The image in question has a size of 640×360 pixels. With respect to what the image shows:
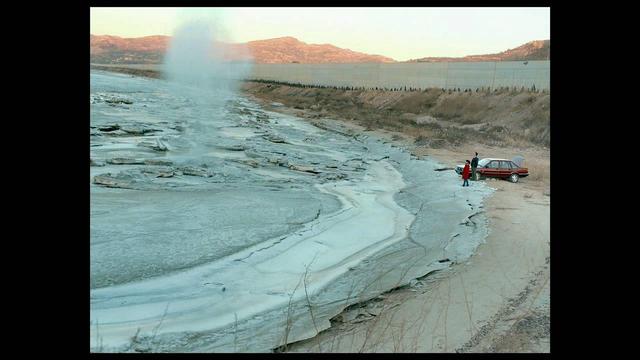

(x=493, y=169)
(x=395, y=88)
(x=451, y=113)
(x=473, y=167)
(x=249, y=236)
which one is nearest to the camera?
(x=249, y=236)

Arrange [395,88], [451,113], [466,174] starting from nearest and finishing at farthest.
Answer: [466,174] < [451,113] < [395,88]

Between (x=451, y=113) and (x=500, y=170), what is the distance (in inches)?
990

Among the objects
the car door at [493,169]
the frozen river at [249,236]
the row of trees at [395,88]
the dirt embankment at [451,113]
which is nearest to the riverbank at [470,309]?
the frozen river at [249,236]

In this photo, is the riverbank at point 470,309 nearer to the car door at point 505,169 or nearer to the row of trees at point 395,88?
the car door at point 505,169

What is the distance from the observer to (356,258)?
1152 cm

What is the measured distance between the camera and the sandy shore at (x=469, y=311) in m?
7.41

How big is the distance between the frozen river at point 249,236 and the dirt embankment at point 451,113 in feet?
30.3

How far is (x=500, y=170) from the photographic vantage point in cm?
2084

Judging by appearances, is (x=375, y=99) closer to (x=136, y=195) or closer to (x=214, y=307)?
(x=136, y=195)

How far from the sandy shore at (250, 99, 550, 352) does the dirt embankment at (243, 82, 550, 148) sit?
19388 millimetres

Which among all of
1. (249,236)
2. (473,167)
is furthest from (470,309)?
(473,167)

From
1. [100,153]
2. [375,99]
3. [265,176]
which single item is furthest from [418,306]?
[375,99]

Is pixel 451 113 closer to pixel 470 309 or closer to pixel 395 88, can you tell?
pixel 395 88
